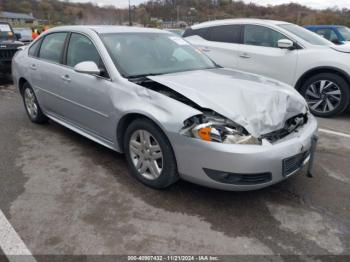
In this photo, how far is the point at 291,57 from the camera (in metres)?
5.72

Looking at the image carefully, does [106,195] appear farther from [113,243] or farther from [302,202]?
[302,202]

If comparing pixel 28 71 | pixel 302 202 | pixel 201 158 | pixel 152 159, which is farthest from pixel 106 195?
pixel 28 71

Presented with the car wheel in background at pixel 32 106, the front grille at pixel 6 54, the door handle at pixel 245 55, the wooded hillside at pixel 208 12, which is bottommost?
the car wheel in background at pixel 32 106

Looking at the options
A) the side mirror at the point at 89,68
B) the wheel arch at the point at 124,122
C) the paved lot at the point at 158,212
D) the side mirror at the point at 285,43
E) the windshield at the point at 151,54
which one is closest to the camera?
the paved lot at the point at 158,212

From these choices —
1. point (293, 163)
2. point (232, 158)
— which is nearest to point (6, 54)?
point (232, 158)

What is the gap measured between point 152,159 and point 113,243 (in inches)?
34.9

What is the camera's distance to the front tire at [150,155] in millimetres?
2775

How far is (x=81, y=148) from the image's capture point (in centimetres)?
412

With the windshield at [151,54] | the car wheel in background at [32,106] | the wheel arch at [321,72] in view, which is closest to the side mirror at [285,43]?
the wheel arch at [321,72]

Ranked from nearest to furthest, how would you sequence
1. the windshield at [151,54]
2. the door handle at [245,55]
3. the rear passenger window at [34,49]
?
the windshield at [151,54] → the rear passenger window at [34,49] → the door handle at [245,55]

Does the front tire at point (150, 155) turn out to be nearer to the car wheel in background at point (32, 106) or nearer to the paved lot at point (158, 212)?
the paved lot at point (158, 212)

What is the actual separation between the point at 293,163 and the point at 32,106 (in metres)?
4.14

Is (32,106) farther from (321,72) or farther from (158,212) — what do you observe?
(321,72)

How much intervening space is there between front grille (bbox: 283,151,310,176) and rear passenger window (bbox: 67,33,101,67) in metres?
2.23
